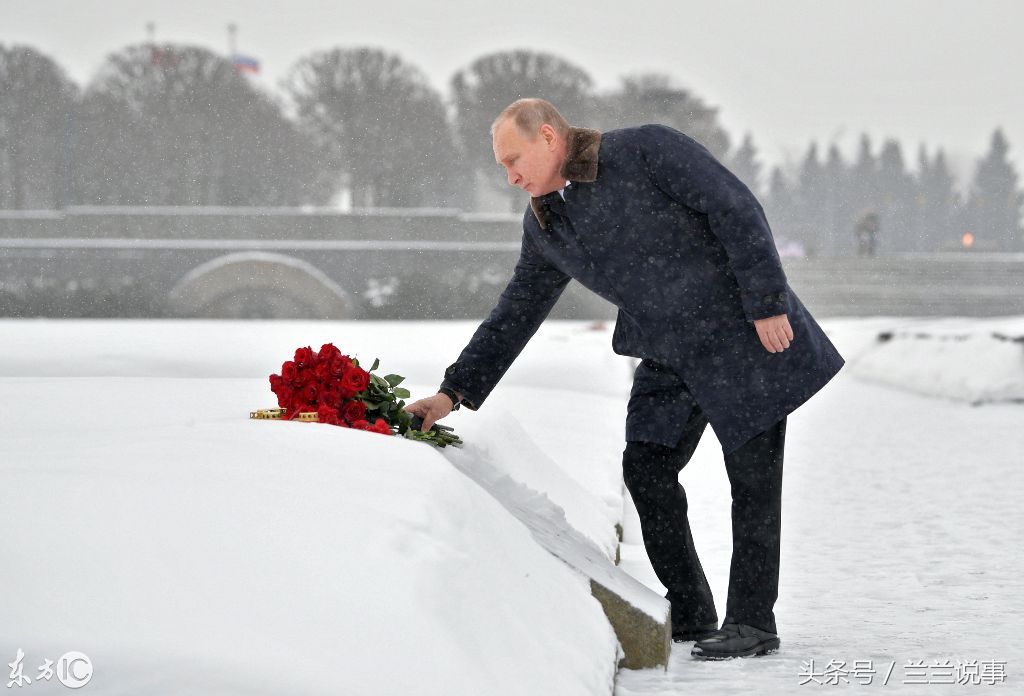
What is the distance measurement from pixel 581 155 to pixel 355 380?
77 centimetres

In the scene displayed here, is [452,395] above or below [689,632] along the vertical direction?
above

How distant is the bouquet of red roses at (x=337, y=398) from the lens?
2850 mm

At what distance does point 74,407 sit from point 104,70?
Answer: 33044mm

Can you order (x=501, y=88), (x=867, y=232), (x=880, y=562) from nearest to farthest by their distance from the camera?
(x=880, y=562)
(x=501, y=88)
(x=867, y=232)

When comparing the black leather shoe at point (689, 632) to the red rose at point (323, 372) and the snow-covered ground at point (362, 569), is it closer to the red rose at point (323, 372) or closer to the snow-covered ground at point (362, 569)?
the snow-covered ground at point (362, 569)

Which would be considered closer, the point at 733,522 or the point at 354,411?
the point at 354,411

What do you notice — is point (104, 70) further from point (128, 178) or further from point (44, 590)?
point (44, 590)

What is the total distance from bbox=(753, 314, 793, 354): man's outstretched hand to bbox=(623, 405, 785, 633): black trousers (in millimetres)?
241

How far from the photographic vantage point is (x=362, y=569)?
1817 millimetres

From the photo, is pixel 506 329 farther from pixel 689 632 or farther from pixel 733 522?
pixel 689 632

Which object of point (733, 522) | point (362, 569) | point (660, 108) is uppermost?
point (660, 108)

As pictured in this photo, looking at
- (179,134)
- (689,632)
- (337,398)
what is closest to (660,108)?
(179,134)

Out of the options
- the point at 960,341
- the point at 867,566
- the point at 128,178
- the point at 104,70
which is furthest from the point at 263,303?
the point at 867,566

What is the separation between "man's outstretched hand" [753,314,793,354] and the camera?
2.77 metres
